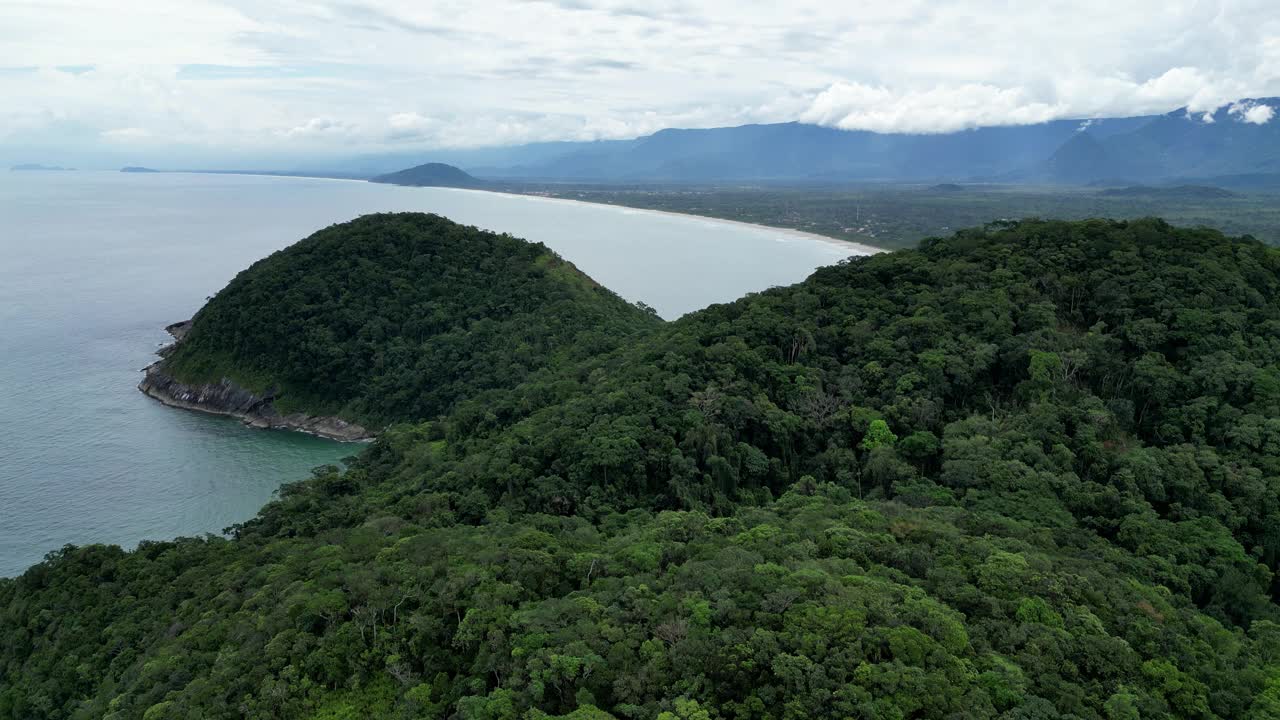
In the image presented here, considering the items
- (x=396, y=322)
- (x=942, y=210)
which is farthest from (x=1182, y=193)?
(x=396, y=322)

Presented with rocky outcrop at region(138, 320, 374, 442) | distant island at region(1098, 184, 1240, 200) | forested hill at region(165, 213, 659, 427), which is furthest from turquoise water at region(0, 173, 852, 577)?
distant island at region(1098, 184, 1240, 200)

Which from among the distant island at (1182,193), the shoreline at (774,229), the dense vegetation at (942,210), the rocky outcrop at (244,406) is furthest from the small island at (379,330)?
the distant island at (1182,193)

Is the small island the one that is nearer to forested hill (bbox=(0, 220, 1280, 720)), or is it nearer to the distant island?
forested hill (bbox=(0, 220, 1280, 720))

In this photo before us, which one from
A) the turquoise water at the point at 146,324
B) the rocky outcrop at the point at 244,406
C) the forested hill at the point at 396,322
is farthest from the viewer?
the forested hill at the point at 396,322

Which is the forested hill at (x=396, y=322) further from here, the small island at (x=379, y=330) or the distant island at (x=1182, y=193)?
the distant island at (x=1182, y=193)

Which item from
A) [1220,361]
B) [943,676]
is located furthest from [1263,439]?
[943,676]

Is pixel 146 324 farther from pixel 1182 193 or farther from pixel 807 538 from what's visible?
pixel 1182 193

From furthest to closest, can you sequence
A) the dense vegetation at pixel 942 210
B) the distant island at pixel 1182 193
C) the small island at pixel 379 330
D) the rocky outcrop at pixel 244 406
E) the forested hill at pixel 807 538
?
the distant island at pixel 1182 193
the dense vegetation at pixel 942 210
the small island at pixel 379 330
the rocky outcrop at pixel 244 406
the forested hill at pixel 807 538
